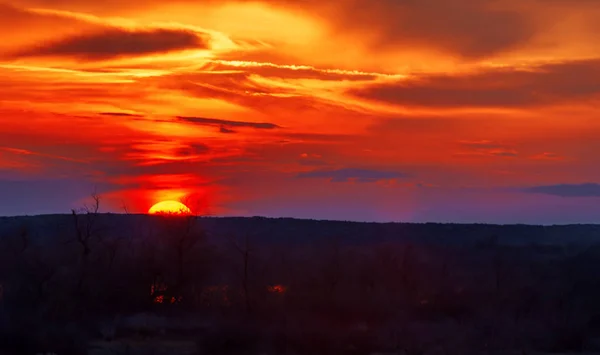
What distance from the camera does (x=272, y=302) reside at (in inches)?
1773

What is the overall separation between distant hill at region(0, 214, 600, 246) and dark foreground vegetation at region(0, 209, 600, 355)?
5354 cm

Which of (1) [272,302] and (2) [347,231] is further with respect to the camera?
(2) [347,231]

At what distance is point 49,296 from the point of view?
46.8 meters

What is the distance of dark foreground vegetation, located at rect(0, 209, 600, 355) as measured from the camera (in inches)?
1399

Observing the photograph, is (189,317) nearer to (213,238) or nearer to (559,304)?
(559,304)

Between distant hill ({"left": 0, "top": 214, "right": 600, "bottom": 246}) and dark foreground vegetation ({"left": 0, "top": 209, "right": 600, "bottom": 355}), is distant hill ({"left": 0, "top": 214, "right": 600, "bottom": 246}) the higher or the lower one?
the higher one

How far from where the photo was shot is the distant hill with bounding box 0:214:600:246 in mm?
121744

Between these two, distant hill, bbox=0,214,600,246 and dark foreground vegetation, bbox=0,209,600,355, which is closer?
dark foreground vegetation, bbox=0,209,600,355

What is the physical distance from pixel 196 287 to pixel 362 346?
61.0 ft

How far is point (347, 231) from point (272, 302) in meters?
92.1

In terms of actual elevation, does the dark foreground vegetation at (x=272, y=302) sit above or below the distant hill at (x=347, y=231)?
below

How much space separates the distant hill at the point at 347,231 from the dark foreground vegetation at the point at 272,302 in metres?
53.5

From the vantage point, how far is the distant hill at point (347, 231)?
122m

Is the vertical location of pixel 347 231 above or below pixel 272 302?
above
